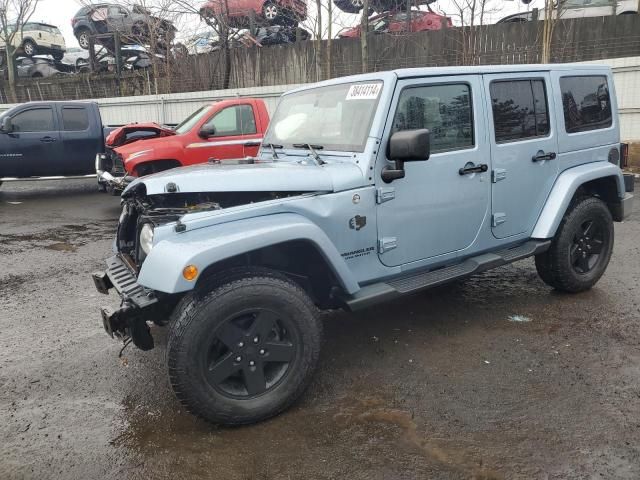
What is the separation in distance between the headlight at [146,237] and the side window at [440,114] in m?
1.61

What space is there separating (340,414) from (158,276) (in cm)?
127

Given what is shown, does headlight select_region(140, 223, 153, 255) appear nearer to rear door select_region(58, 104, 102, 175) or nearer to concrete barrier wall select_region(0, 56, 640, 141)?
rear door select_region(58, 104, 102, 175)

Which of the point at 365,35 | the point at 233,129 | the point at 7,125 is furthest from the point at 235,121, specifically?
the point at 365,35

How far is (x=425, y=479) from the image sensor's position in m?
2.45

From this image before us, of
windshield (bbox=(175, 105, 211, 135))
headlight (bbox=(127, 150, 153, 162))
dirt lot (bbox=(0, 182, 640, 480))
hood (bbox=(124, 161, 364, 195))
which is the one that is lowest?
dirt lot (bbox=(0, 182, 640, 480))

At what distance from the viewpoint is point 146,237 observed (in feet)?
9.99

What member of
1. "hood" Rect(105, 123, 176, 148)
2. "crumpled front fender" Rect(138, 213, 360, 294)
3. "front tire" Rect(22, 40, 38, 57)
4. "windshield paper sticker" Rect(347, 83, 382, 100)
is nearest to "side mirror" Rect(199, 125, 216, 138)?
"hood" Rect(105, 123, 176, 148)

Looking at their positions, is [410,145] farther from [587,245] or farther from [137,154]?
[137,154]

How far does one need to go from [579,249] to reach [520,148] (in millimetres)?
1210

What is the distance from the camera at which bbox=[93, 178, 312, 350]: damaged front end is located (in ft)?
9.21

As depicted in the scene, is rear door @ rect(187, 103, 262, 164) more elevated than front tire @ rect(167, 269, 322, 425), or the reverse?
rear door @ rect(187, 103, 262, 164)

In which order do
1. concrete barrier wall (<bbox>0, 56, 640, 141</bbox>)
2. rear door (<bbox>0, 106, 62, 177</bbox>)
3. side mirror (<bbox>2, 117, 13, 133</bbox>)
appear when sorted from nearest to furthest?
1. side mirror (<bbox>2, 117, 13, 133</bbox>)
2. rear door (<bbox>0, 106, 62, 177</bbox>)
3. concrete barrier wall (<bbox>0, 56, 640, 141</bbox>)

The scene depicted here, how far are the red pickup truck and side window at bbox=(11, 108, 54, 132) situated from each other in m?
2.39

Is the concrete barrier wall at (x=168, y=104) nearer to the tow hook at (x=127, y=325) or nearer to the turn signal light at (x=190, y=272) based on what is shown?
the tow hook at (x=127, y=325)
